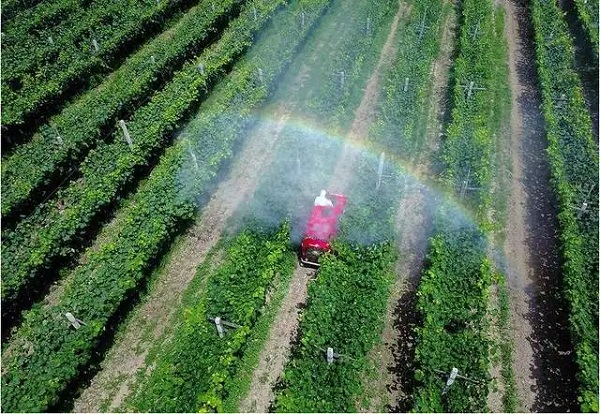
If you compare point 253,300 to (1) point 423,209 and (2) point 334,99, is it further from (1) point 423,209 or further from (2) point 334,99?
(2) point 334,99

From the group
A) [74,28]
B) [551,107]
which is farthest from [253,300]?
[74,28]

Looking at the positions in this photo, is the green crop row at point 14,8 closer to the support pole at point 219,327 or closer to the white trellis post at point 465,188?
the support pole at point 219,327

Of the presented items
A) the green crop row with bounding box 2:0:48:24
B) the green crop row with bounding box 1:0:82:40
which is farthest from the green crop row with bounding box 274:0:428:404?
the green crop row with bounding box 2:0:48:24

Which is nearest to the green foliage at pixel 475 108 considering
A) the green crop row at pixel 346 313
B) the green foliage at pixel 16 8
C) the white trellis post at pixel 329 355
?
the green crop row at pixel 346 313

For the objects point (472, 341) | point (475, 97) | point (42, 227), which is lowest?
point (42, 227)

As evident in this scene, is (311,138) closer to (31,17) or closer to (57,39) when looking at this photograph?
(57,39)

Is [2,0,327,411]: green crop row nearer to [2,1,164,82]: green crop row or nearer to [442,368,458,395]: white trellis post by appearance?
[442,368,458,395]: white trellis post

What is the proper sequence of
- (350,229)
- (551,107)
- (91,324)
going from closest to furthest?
(91,324) < (350,229) < (551,107)
